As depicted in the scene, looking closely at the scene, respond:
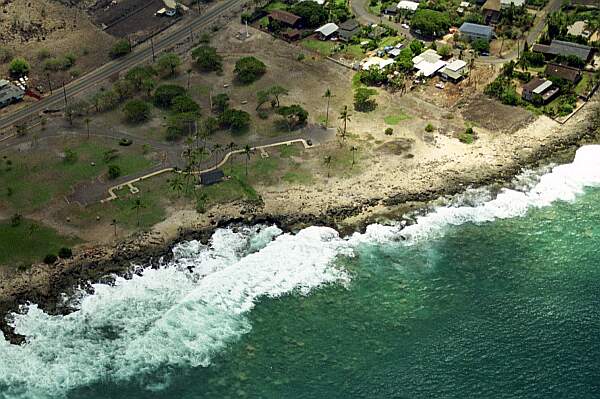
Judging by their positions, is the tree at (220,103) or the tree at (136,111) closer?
the tree at (136,111)

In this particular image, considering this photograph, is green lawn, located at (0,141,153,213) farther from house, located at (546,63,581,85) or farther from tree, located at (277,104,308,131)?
house, located at (546,63,581,85)

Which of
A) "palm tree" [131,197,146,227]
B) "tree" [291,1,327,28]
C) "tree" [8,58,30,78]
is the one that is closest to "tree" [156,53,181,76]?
"tree" [8,58,30,78]

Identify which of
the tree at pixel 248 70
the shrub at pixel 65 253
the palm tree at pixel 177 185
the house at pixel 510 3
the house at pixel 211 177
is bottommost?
the shrub at pixel 65 253

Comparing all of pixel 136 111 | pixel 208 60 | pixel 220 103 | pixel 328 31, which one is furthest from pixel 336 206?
pixel 328 31

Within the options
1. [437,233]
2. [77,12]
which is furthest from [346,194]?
[77,12]

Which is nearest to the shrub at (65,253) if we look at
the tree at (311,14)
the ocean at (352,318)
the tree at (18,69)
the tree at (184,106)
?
the ocean at (352,318)

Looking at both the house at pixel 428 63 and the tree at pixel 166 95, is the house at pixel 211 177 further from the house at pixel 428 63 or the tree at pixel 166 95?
the house at pixel 428 63
